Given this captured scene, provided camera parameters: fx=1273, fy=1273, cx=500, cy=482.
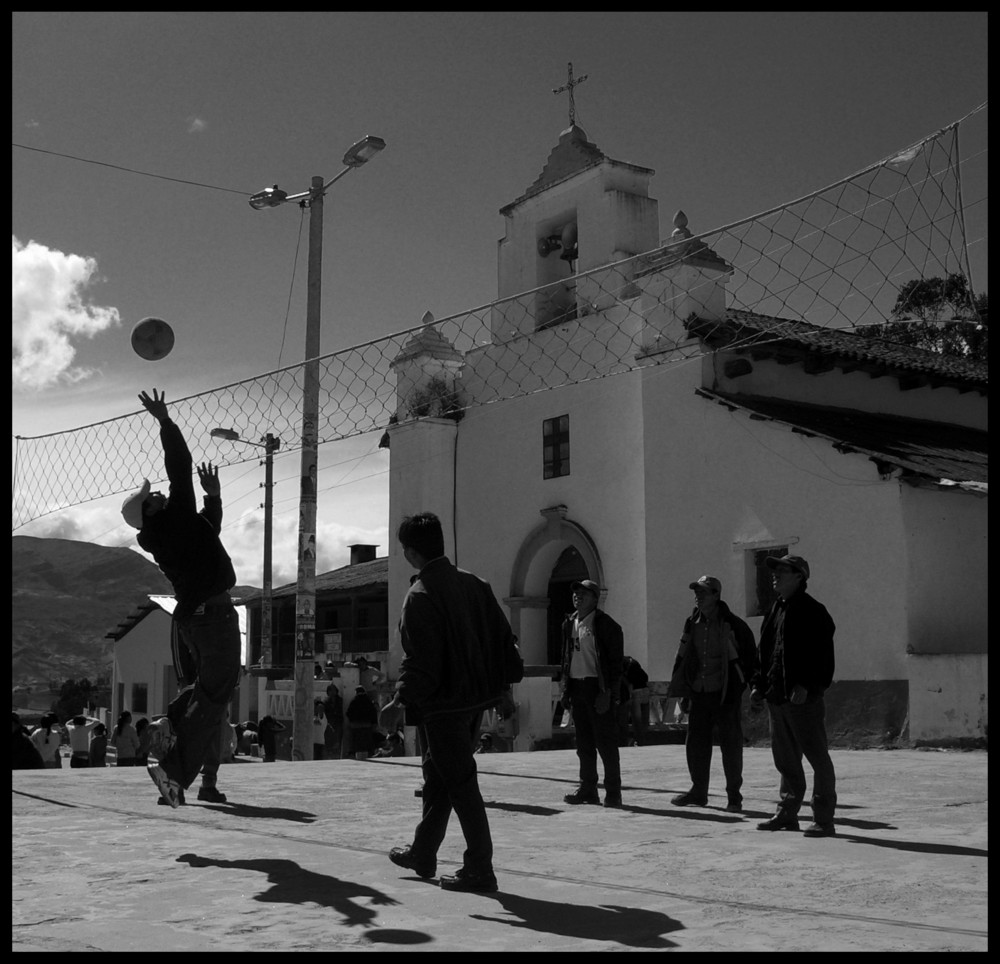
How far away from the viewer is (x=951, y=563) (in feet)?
62.2

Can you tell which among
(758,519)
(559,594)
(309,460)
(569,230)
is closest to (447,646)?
(309,460)

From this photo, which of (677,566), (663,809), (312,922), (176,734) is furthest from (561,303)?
(312,922)

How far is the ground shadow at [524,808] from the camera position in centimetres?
888

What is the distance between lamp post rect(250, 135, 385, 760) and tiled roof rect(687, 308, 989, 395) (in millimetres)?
6542

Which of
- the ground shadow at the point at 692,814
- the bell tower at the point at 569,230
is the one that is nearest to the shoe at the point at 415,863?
the ground shadow at the point at 692,814

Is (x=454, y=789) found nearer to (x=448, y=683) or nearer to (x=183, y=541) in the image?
(x=448, y=683)

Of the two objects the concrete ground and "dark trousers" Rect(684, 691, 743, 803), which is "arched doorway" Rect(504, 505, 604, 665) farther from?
"dark trousers" Rect(684, 691, 743, 803)

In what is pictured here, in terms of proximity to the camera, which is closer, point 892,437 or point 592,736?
point 592,736

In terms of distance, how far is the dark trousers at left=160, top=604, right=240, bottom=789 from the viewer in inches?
267

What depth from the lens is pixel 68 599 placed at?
14112cm

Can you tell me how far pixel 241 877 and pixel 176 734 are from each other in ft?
3.72

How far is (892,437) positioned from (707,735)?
44.5 ft

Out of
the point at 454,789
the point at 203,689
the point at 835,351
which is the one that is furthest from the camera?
the point at 835,351

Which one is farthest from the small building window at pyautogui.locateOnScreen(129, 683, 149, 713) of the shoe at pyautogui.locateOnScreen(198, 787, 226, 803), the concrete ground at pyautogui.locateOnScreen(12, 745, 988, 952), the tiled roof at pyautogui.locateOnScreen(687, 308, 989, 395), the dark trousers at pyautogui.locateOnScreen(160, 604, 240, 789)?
the dark trousers at pyautogui.locateOnScreen(160, 604, 240, 789)
